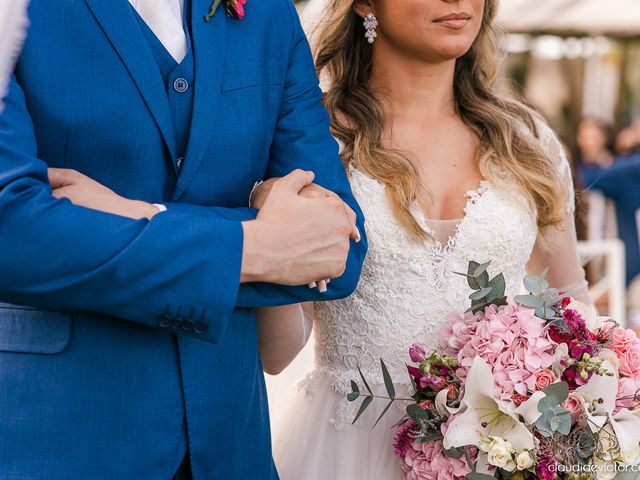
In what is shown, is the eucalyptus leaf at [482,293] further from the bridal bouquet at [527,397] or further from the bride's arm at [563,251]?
the bride's arm at [563,251]

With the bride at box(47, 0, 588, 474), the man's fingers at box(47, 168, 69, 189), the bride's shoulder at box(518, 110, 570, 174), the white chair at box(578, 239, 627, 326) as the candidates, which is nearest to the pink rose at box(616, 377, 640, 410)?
the bride at box(47, 0, 588, 474)

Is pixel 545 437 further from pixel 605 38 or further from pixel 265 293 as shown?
pixel 605 38

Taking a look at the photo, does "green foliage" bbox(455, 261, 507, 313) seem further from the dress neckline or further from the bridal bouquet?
the dress neckline

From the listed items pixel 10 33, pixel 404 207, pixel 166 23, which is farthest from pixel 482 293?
pixel 10 33

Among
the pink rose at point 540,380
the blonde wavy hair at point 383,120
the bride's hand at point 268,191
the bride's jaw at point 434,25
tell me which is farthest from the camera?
Answer: the blonde wavy hair at point 383,120

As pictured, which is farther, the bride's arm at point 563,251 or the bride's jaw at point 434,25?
the bride's arm at point 563,251

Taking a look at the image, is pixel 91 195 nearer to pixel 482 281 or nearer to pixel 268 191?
Answer: pixel 268 191

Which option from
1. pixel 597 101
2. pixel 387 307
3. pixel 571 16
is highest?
pixel 387 307

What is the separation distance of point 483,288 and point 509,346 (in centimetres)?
21

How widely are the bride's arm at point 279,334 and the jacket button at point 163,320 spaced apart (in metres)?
0.61

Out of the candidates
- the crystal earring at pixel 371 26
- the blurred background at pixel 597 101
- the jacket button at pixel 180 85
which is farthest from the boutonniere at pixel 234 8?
the blurred background at pixel 597 101

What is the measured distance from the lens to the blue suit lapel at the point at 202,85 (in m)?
1.88

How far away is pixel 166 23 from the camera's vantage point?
6.24ft

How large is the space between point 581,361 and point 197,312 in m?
0.97
